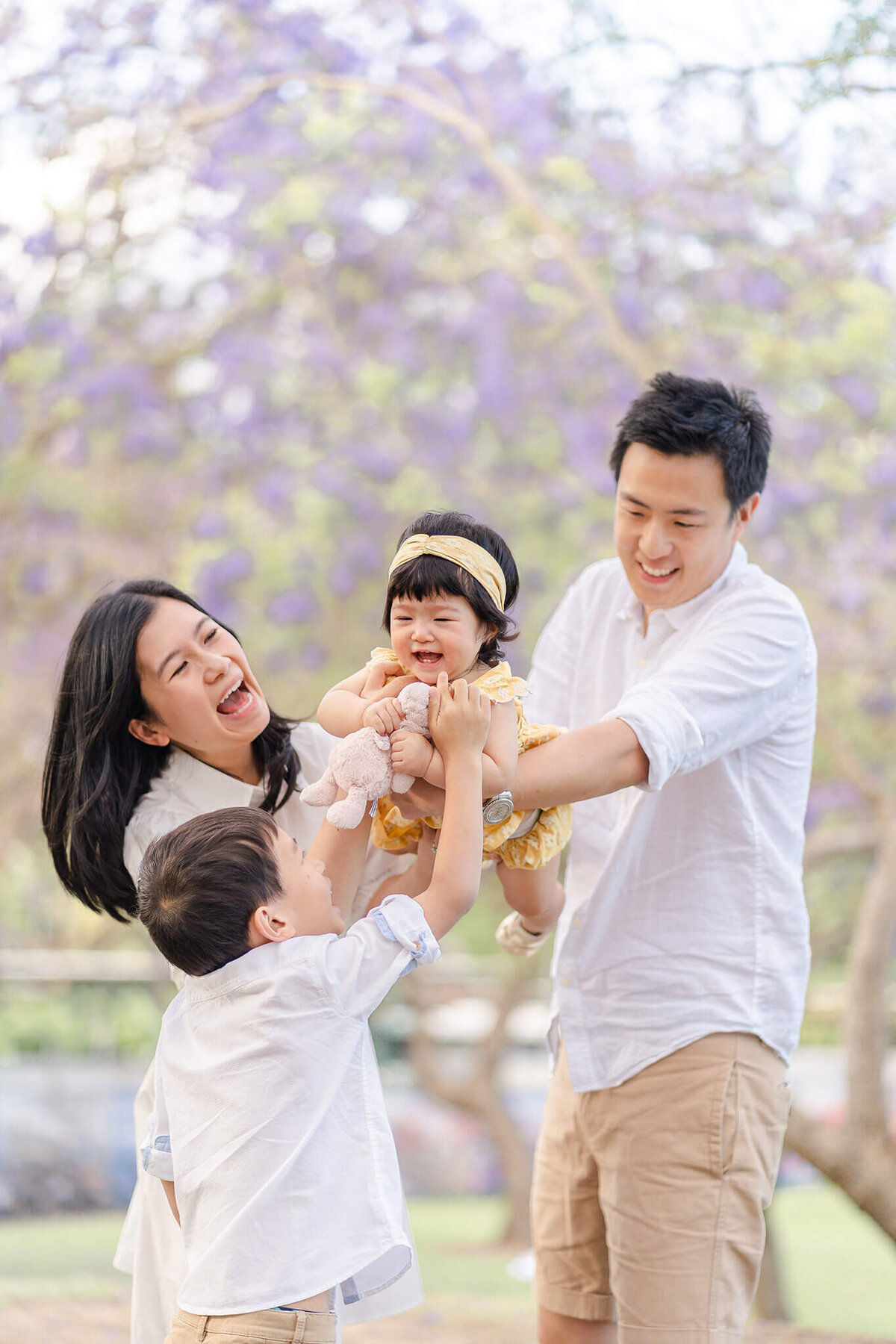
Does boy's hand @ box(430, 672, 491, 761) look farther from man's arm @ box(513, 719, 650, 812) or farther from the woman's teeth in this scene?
the woman's teeth

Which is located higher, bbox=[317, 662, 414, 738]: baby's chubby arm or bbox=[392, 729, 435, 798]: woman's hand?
bbox=[317, 662, 414, 738]: baby's chubby arm

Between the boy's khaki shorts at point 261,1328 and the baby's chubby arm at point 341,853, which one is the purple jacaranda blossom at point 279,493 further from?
the boy's khaki shorts at point 261,1328

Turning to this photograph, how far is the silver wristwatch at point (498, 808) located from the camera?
4.94ft

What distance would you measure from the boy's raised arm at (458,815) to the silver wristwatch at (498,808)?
0.07 m

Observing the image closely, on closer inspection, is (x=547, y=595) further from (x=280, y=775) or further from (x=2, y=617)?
(x=280, y=775)

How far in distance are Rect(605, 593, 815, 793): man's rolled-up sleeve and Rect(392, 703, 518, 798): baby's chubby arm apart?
0.13 meters

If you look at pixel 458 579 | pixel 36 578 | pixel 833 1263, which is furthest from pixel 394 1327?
pixel 36 578

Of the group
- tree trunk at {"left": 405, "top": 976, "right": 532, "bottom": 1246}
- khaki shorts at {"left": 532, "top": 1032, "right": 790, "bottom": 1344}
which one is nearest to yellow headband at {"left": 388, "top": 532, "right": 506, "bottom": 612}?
khaki shorts at {"left": 532, "top": 1032, "right": 790, "bottom": 1344}

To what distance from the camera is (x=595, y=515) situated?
4.47 metres

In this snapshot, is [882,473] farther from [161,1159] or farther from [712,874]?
[161,1159]

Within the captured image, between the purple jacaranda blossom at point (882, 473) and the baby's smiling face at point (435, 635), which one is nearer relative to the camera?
the baby's smiling face at point (435, 635)

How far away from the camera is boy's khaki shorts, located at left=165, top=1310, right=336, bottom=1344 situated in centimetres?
131

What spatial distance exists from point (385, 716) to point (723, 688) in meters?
0.42

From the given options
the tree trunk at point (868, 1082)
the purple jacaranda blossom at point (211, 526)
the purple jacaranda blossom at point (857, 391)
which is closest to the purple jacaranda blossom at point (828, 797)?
the tree trunk at point (868, 1082)
